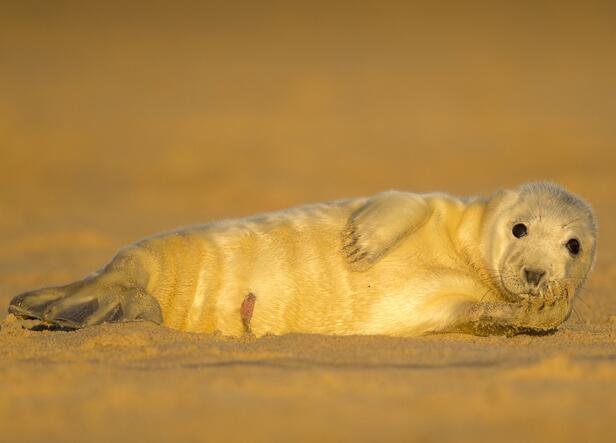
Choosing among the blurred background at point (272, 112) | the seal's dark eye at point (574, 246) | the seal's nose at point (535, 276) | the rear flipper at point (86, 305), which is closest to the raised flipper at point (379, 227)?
the seal's nose at point (535, 276)

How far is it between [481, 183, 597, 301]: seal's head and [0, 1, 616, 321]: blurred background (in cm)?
143

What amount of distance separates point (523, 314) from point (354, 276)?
34.8 inches

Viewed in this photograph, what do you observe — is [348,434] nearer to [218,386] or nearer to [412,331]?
[218,386]

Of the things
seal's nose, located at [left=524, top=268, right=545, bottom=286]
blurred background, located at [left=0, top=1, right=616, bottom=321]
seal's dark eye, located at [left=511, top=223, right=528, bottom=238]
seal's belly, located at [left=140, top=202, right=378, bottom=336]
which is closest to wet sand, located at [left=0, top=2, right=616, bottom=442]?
blurred background, located at [left=0, top=1, right=616, bottom=321]

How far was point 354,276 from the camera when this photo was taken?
5383 millimetres

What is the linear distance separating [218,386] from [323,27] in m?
29.6

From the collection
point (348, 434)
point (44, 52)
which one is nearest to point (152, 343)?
point (348, 434)

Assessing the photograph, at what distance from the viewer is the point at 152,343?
4.65 m

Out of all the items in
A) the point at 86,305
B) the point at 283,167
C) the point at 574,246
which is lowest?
the point at 283,167

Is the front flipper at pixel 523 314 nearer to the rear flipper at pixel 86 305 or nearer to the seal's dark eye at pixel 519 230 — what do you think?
the seal's dark eye at pixel 519 230

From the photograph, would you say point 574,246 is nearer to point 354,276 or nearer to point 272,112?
point 354,276

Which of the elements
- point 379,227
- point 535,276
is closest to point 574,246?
point 535,276

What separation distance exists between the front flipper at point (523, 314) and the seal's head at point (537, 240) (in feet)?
0.28

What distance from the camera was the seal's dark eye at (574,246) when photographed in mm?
5484
